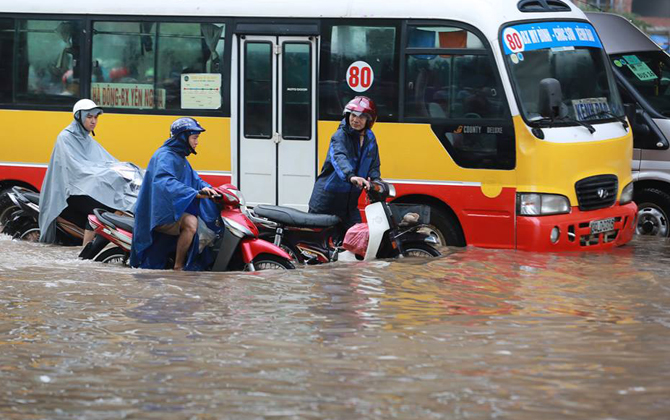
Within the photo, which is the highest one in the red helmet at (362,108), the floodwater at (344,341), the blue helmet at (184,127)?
the red helmet at (362,108)

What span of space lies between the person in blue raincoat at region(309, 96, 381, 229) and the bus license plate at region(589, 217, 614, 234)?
93.8 inches

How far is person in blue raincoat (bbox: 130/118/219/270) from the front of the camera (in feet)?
30.4

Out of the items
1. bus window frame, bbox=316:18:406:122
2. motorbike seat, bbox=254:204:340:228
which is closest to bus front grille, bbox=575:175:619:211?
bus window frame, bbox=316:18:406:122

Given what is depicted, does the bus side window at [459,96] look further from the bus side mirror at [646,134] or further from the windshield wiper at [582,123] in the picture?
the bus side mirror at [646,134]

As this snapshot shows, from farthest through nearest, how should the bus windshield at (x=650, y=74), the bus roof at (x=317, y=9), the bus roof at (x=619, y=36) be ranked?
the bus roof at (x=619, y=36)
the bus windshield at (x=650, y=74)
the bus roof at (x=317, y=9)

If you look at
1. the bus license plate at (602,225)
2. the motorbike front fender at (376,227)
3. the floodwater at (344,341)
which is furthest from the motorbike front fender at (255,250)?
the bus license plate at (602,225)

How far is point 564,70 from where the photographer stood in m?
11.3

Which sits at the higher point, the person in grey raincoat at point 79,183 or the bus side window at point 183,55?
the bus side window at point 183,55

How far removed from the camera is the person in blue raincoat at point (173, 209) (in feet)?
30.4

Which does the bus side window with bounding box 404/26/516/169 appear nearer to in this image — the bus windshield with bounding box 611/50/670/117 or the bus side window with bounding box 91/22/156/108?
the bus windshield with bounding box 611/50/670/117

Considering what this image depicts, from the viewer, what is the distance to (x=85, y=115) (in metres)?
11.1

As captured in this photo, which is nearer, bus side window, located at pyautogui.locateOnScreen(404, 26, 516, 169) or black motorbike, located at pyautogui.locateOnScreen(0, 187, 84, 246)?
bus side window, located at pyautogui.locateOnScreen(404, 26, 516, 169)

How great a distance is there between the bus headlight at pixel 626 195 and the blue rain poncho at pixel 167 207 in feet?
13.9

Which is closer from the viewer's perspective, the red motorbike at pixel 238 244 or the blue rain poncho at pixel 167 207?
the blue rain poncho at pixel 167 207
